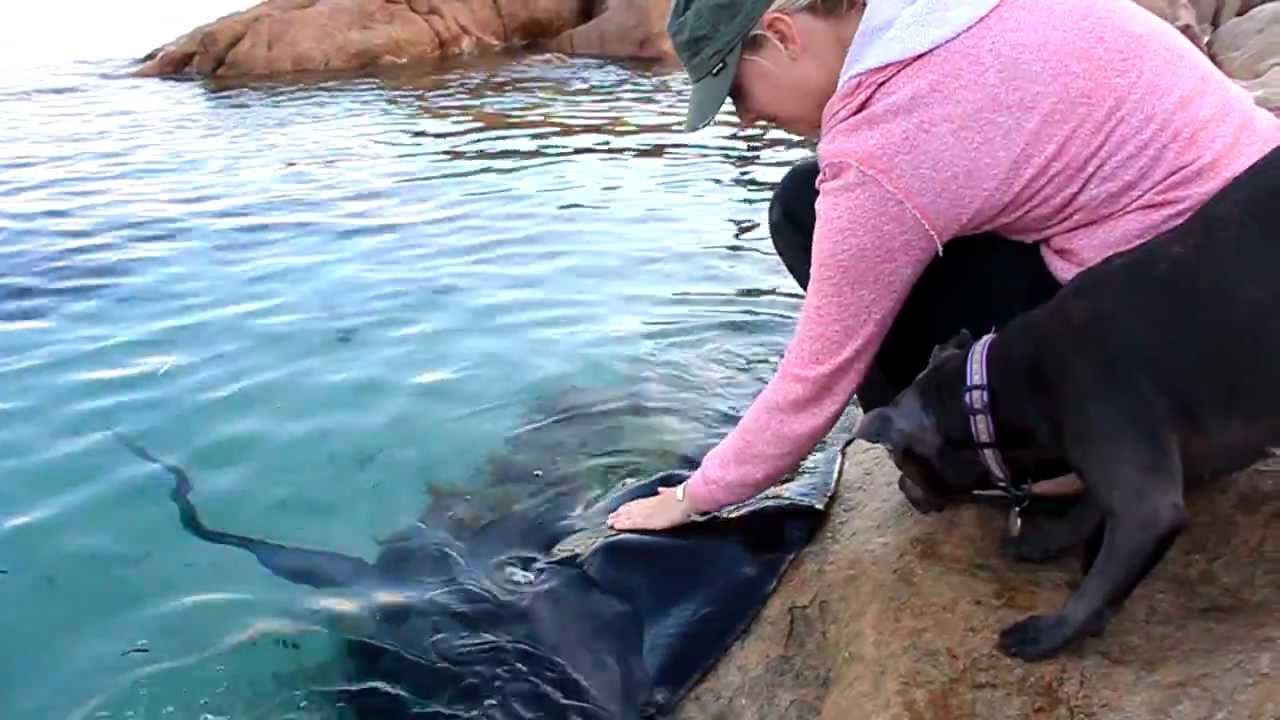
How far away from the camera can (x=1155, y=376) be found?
2.30 m

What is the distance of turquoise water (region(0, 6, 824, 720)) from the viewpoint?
3.67 meters

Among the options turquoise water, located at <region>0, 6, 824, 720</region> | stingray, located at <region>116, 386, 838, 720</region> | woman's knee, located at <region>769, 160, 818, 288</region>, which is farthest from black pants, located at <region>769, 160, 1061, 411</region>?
turquoise water, located at <region>0, 6, 824, 720</region>

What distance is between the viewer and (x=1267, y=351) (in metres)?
2.24

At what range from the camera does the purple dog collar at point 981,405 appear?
8.23 ft

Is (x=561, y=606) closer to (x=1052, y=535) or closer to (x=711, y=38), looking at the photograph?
(x=1052, y=535)

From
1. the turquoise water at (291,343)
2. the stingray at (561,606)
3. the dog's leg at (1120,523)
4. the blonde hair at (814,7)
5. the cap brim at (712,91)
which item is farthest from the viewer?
the turquoise water at (291,343)

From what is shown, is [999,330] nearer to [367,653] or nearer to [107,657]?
[367,653]

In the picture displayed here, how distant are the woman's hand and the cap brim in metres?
0.92

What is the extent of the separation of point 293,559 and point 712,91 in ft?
7.04

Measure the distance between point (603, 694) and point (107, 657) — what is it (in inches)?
57.5

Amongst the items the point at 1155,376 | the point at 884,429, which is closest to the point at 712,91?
the point at 884,429

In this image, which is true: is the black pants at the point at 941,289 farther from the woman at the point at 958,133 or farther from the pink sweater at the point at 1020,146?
the pink sweater at the point at 1020,146

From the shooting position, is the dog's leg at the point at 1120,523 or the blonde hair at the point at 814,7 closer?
the dog's leg at the point at 1120,523

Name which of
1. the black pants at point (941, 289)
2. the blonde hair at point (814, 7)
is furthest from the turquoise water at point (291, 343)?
the blonde hair at point (814, 7)
